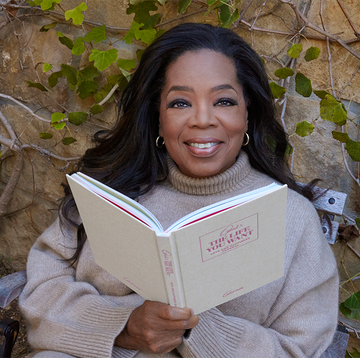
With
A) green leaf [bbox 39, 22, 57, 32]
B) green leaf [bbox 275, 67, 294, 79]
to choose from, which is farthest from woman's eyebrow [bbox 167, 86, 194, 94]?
green leaf [bbox 39, 22, 57, 32]

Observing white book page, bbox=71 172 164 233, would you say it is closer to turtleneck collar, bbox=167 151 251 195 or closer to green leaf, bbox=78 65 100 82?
turtleneck collar, bbox=167 151 251 195

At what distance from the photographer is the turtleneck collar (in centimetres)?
158

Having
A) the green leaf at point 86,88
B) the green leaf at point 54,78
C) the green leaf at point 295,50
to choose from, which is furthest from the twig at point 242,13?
the green leaf at point 54,78

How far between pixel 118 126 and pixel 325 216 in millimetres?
983

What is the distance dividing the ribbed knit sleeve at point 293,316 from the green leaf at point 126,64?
997 millimetres

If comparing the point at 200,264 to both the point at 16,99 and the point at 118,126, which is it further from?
the point at 16,99

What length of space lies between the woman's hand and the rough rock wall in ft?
3.37

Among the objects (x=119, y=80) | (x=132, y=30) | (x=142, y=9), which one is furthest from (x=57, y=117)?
(x=142, y=9)

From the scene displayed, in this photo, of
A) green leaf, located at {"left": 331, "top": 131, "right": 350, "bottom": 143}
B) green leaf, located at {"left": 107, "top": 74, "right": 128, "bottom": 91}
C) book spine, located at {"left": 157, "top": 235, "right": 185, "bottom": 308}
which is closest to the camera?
book spine, located at {"left": 157, "top": 235, "right": 185, "bottom": 308}

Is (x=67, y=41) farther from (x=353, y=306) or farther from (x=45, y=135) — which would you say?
(x=353, y=306)

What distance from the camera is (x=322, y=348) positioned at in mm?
1452

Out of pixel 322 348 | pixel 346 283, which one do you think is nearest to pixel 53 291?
pixel 322 348

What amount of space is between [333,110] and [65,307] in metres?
1.24

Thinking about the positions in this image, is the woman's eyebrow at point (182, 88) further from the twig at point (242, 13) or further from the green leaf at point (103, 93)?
the green leaf at point (103, 93)
